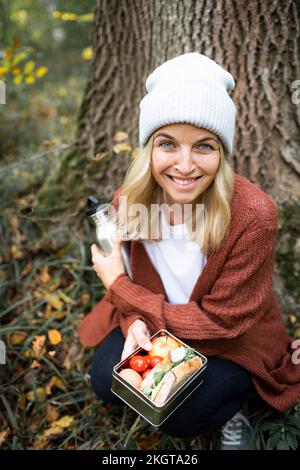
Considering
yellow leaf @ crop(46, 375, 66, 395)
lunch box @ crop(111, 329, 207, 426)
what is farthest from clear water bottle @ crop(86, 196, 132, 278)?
yellow leaf @ crop(46, 375, 66, 395)

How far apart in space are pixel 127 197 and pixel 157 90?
0.54 m

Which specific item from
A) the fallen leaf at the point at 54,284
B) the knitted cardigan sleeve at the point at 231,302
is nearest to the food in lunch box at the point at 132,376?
the knitted cardigan sleeve at the point at 231,302

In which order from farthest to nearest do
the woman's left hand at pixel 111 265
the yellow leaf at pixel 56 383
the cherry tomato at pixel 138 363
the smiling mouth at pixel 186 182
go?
the yellow leaf at pixel 56 383 → the woman's left hand at pixel 111 265 → the smiling mouth at pixel 186 182 → the cherry tomato at pixel 138 363

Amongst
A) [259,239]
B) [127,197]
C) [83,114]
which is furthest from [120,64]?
[259,239]

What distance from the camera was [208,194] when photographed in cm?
190

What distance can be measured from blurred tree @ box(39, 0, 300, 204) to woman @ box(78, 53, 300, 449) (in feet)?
1.72

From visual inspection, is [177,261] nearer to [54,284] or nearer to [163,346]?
[163,346]

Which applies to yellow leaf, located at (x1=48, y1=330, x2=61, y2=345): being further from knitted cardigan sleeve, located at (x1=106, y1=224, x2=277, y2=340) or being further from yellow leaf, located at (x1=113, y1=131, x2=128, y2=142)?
yellow leaf, located at (x1=113, y1=131, x2=128, y2=142)

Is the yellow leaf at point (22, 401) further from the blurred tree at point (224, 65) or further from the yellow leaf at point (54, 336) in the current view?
the blurred tree at point (224, 65)

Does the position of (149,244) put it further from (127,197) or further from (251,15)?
(251,15)

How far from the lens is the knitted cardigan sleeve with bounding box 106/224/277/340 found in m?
1.81

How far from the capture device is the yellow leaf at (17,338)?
256 cm

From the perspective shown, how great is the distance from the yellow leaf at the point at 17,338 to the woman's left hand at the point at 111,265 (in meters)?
0.81

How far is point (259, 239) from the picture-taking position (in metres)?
1.79
